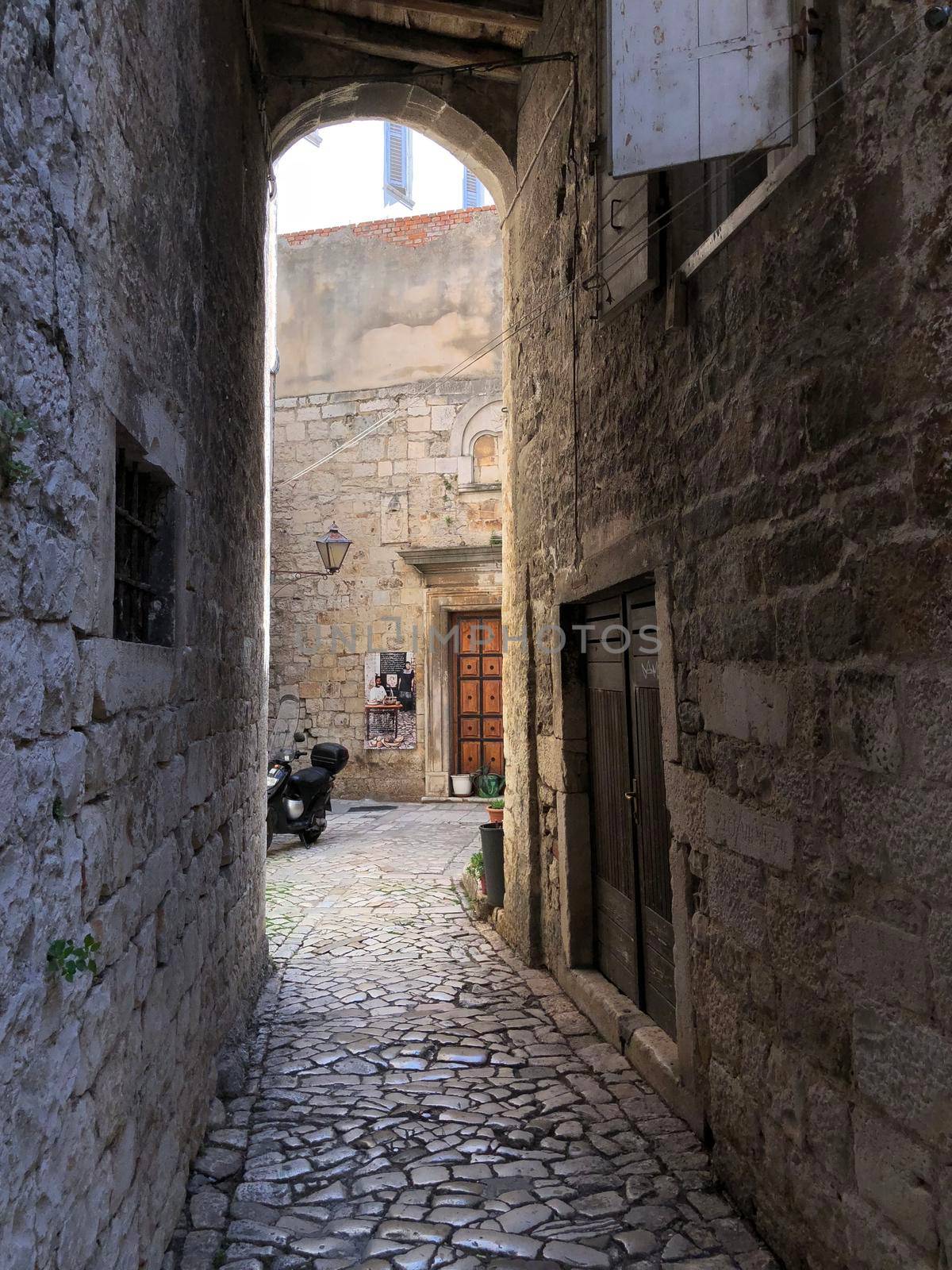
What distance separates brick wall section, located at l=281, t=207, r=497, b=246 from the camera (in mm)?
12656

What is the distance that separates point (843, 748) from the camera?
6.98ft

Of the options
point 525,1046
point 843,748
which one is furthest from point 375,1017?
point 843,748

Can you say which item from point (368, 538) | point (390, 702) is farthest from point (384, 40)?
point (390, 702)

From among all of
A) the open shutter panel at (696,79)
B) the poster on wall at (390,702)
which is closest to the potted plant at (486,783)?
the poster on wall at (390,702)

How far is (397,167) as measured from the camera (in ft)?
122

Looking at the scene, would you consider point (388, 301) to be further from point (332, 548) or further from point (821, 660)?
point (821, 660)

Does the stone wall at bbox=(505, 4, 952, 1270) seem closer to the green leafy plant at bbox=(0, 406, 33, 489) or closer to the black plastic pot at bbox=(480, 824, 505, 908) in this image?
the green leafy plant at bbox=(0, 406, 33, 489)

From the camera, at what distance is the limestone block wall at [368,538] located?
12367 mm

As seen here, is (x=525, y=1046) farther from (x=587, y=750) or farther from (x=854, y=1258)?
(x=854, y=1258)

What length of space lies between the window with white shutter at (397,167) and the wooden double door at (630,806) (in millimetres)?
36533

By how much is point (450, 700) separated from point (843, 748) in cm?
1040

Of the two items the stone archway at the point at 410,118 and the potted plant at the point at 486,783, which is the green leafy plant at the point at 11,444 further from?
the potted plant at the point at 486,783

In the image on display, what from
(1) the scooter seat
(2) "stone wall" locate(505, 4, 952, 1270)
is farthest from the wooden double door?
(1) the scooter seat

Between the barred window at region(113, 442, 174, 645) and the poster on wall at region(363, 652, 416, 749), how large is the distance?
9.48 meters
